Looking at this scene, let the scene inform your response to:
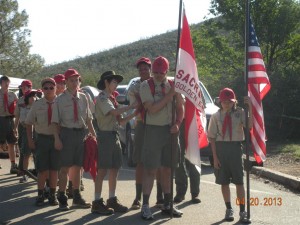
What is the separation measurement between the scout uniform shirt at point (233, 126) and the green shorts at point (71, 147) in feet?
5.99

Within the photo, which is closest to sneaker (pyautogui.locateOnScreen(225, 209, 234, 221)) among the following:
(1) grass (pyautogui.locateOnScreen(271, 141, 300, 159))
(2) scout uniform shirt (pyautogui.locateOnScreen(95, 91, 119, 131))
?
(2) scout uniform shirt (pyautogui.locateOnScreen(95, 91, 119, 131))

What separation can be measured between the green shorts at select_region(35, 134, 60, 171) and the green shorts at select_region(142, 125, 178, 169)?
5.25 feet

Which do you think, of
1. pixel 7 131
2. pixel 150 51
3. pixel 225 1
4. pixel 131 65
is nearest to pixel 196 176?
pixel 7 131

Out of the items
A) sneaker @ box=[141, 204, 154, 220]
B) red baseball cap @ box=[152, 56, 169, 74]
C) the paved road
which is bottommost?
the paved road

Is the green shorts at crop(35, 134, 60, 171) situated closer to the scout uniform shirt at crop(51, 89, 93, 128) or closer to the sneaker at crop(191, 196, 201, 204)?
the scout uniform shirt at crop(51, 89, 93, 128)

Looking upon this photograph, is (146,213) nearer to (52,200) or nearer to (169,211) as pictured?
(169,211)

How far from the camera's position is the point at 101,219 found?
753 cm

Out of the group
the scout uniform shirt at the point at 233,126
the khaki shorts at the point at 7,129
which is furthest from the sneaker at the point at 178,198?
the khaki shorts at the point at 7,129

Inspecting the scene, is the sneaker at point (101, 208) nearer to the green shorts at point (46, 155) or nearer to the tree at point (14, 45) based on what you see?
the green shorts at point (46, 155)

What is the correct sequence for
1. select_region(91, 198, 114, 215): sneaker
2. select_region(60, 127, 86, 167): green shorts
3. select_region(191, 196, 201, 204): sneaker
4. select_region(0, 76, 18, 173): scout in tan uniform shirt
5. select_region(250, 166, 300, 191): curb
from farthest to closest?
select_region(0, 76, 18, 173): scout in tan uniform shirt → select_region(250, 166, 300, 191): curb → select_region(191, 196, 201, 204): sneaker → select_region(60, 127, 86, 167): green shorts → select_region(91, 198, 114, 215): sneaker

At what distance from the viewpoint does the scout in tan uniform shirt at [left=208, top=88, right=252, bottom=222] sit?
24.5ft

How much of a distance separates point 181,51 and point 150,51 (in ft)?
212

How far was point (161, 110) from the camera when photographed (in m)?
7.45

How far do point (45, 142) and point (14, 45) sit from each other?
38.0 metres
